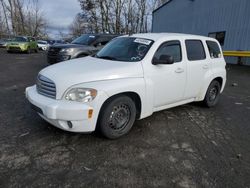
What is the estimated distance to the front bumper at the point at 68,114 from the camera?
281 cm

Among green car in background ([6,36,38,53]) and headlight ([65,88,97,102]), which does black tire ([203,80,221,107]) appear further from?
green car in background ([6,36,38,53])

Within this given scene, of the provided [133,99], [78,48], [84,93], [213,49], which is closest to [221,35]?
[78,48]

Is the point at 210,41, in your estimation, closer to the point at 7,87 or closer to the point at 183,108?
the point at 183,108

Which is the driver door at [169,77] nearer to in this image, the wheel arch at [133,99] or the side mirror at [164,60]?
the side mirror at [164,60]

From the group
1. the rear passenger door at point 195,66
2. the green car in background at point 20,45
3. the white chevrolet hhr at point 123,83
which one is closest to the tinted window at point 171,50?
the white chevrolet hhr at point 123,83

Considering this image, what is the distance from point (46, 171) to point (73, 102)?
96cm

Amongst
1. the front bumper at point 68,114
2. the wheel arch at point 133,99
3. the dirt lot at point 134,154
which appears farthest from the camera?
the wheel arch at point 133,99

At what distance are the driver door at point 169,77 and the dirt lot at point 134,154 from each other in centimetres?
55

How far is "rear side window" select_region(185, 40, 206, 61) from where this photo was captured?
4.33m

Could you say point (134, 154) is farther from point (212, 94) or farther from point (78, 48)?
point (78, 48)

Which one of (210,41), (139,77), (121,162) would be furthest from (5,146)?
(210,41)

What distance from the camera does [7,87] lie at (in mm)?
6512

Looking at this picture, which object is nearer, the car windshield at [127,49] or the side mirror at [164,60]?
the side mirror at [164,60]

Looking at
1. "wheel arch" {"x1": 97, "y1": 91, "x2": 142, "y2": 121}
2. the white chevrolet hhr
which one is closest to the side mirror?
the white chevrolet hhr
